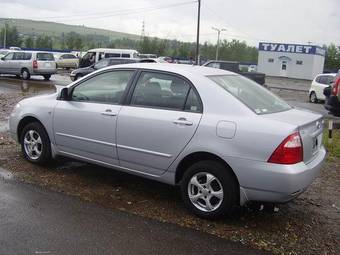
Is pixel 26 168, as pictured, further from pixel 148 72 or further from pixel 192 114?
pixel 192 114

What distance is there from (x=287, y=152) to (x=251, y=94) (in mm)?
1102

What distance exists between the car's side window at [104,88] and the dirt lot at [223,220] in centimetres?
109

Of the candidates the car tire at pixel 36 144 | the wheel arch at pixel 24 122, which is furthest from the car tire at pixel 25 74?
the car tire at pixel 36 144

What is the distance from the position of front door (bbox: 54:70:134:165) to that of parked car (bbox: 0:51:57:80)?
2125cm

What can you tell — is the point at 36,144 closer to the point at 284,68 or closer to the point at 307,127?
the point at 307,127

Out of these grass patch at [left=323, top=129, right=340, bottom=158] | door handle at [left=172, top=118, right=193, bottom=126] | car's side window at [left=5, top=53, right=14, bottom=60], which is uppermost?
door handle at [left=172, top=118, right=193, bottom=126]

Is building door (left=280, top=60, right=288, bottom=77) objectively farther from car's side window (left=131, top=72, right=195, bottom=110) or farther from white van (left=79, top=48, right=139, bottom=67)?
car's side window (left=131, top=72, right=195, bottom=110)

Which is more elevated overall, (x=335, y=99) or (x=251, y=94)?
(x=251, y=94)

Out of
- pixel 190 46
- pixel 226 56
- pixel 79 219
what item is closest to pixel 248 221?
pixel 79 219

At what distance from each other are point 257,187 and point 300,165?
474 millimetres

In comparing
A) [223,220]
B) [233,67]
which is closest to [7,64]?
[233,67]

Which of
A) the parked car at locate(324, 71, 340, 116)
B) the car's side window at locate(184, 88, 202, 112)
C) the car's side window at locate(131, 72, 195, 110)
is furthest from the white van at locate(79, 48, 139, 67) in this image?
the car's side window at locate(184, 88, 202, 112)

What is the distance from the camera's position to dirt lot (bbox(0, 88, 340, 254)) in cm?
450

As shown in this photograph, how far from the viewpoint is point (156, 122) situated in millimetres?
5117
